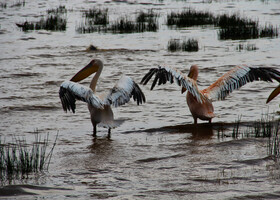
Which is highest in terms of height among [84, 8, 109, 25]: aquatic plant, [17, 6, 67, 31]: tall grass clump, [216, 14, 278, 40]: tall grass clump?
[84, 8, 109, 25]: aquatic plant

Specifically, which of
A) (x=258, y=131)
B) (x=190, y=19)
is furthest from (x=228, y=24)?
(x=258, y=131)

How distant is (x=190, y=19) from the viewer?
19.7m

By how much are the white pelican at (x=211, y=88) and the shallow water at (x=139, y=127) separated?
0.30 metres

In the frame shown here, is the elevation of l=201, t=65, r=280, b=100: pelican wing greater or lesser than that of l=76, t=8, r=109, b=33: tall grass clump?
lesser

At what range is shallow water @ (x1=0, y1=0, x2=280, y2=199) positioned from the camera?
4.54 metres

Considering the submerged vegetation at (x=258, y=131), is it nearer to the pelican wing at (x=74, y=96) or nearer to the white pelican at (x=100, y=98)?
the white pelican at (x=100, y=98)

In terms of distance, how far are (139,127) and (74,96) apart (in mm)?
1314

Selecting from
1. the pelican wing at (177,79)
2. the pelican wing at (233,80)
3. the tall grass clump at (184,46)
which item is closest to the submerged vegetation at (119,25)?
the tall grass clump at (184,46)

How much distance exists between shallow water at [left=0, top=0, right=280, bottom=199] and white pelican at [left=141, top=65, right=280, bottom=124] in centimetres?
30

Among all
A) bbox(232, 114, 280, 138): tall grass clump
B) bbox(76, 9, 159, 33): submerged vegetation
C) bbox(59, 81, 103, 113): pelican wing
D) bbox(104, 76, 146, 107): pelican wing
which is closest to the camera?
bbox(232, 114, 280, 138): tall grass clump

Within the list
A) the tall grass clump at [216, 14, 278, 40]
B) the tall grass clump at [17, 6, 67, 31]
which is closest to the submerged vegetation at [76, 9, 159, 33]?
the tall grass clump at [17, 6, 67, 31]

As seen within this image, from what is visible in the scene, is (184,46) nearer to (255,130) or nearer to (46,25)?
(46,25)

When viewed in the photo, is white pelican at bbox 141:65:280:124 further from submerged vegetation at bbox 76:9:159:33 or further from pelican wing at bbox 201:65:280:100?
submerged vegetation at bbox 76:9:159:33

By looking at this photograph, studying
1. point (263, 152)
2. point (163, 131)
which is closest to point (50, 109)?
point (163, 131)
